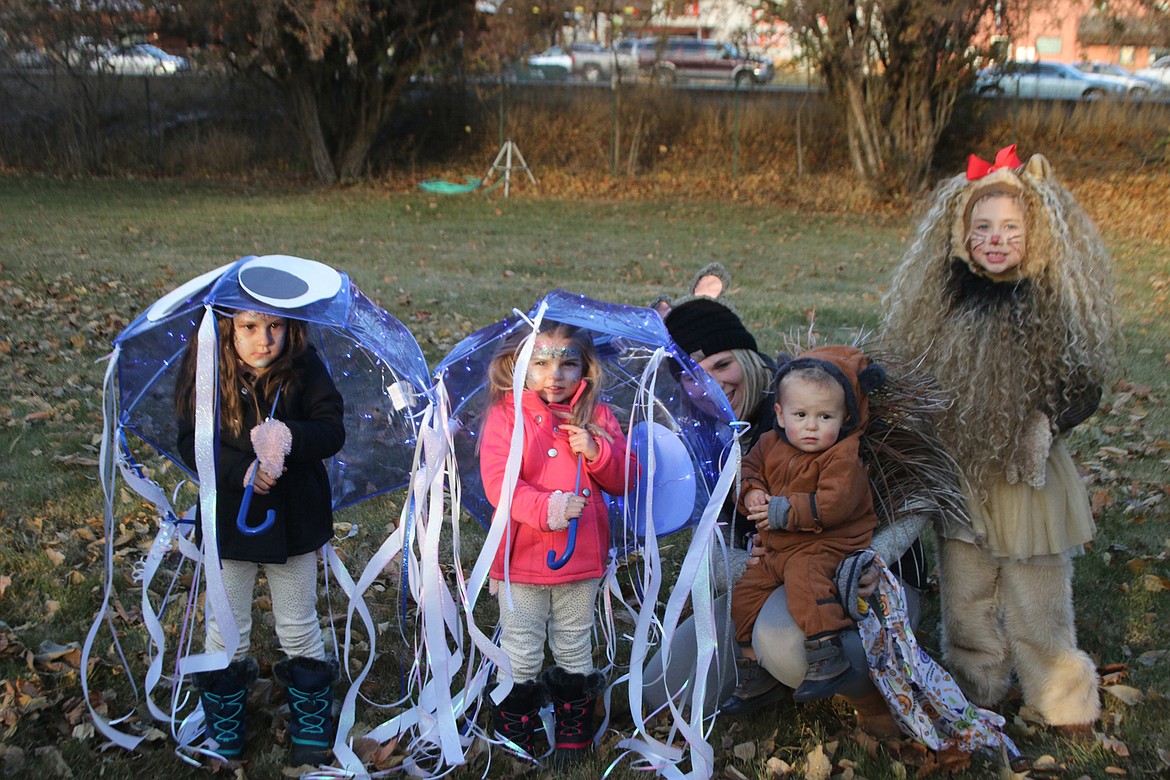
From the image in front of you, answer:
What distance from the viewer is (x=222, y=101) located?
2394 centimetres

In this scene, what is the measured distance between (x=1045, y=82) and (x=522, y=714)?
2609cm

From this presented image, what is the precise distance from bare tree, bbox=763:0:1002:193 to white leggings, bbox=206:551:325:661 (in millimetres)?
17221

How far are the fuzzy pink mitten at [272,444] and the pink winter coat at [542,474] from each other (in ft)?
2.12

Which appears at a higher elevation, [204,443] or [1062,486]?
[204,443]

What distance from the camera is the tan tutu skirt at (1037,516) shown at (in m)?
3.61

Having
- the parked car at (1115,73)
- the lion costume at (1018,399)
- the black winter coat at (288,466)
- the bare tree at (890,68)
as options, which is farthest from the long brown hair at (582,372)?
the parked car at (1115,73)

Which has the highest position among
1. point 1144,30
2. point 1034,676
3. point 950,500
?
point 1144,30

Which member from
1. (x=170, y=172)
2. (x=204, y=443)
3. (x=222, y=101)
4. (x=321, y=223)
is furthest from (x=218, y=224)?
(x=204, y=443)

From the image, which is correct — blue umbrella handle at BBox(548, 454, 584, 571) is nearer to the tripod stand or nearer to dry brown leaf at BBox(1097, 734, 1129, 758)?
dry brown leaf at BBox(1097, 734, 1129, 758)

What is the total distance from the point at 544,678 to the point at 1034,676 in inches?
69.7

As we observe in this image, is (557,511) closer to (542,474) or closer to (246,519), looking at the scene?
(542,474)

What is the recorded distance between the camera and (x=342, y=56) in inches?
842

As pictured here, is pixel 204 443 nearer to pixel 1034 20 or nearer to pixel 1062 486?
pixel 1062 486

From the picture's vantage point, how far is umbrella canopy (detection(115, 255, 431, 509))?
326 centimetres
